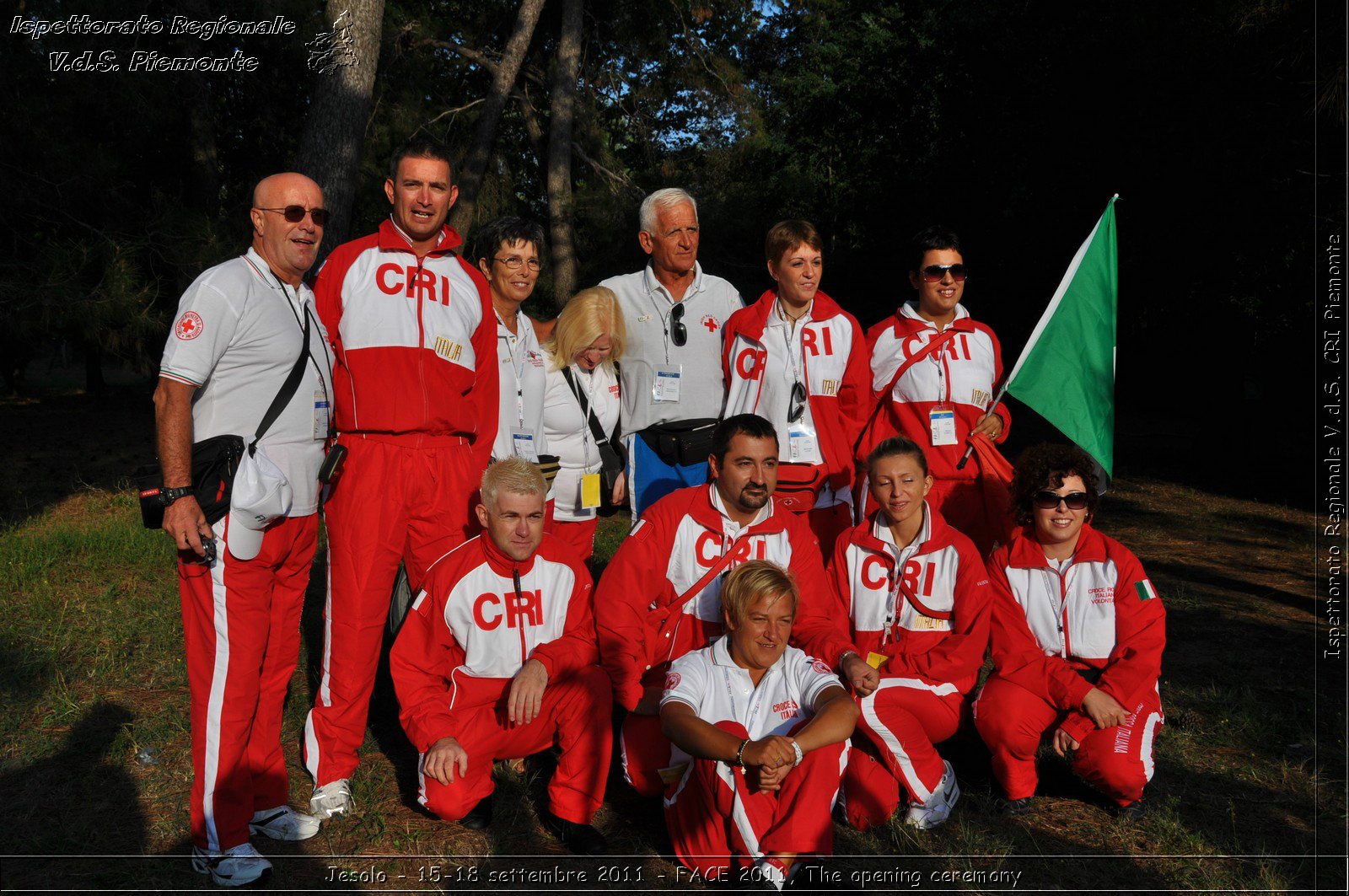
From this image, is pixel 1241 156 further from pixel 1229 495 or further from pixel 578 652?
pixel 578 652

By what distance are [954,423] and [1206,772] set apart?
1925mm

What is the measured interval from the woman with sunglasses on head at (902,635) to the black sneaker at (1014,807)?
203 mm

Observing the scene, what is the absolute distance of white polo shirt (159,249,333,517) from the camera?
3465 mm

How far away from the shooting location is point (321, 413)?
12.7 ft

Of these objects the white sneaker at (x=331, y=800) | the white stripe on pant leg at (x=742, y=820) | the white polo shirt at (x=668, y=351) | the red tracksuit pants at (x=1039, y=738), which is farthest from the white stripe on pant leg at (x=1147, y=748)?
the white sneaker at (x=331, y=800)

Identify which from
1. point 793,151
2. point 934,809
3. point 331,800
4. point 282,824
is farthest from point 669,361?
point 793,151

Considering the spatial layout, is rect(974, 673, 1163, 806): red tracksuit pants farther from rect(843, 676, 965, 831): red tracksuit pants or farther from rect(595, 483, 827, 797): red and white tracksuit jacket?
rect(595, 483, 827, 797): red and white tracksuit jacket

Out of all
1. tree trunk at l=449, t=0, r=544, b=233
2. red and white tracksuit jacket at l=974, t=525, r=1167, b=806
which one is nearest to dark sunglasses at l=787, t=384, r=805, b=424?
red and white tracksuit jacket at l=974, t=525, r=1167, b=806

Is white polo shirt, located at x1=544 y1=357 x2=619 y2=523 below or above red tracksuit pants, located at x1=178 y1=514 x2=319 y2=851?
above

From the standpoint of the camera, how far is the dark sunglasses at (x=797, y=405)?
4.79 meters

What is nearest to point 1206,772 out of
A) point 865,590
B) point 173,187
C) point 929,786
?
point 929,786

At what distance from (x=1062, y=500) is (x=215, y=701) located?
342 cm

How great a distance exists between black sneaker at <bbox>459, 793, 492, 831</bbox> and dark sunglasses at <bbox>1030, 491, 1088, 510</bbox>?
8.52 ft

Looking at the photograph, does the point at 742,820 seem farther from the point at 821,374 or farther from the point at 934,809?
the point at 821,374
